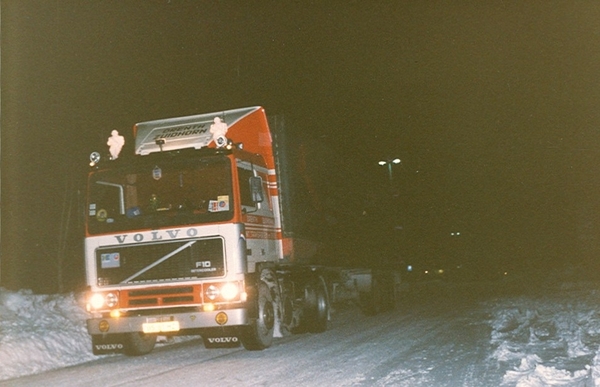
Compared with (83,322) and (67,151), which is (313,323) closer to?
(83,322)

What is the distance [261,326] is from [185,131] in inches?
142

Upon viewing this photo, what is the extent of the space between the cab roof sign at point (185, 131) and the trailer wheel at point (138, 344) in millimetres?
3173

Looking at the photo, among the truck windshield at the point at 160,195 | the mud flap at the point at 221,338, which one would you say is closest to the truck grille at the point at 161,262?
the truck windshield at the point at 160,195

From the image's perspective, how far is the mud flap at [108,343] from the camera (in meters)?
10.4

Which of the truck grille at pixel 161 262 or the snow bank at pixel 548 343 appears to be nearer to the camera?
the snow bank at pixel 548 343

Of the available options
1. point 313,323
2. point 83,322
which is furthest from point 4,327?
point 313,323

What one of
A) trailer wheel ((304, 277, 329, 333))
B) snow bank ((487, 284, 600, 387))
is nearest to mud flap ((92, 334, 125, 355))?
trailer wheel ((304, 277, 329, 333))

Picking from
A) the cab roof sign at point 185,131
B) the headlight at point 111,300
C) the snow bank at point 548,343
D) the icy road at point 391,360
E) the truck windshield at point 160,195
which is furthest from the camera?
the cab roof sign at point 185,131

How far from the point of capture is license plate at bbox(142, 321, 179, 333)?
988 cm

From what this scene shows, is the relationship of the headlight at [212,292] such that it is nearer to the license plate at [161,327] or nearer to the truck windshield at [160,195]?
the license plate at [161,327]

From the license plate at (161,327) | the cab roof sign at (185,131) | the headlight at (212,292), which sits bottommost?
the license plate at (161,327)

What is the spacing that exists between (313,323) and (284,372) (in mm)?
5013

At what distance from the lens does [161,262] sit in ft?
33.2

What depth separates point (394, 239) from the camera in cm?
2264
